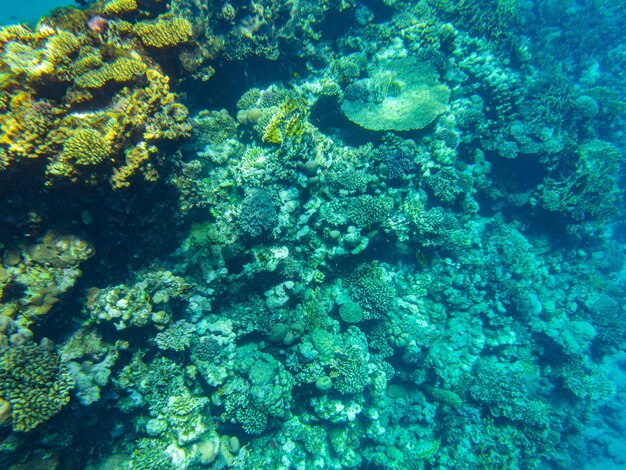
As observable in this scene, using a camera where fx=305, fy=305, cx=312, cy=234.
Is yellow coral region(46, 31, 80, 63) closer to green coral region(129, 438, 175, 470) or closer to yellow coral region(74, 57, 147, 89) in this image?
yellow coral region(74, 57, 147, 89)

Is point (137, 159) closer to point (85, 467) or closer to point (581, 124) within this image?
point (85, 467)

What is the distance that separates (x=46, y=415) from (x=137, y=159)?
10.8ft

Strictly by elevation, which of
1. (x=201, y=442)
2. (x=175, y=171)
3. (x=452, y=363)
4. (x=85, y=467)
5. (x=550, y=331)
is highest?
(x=175, y=171)

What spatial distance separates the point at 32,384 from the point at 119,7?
5579 millimetres

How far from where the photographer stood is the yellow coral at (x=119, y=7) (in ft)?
15.9

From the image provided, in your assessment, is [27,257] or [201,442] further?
[201,442]

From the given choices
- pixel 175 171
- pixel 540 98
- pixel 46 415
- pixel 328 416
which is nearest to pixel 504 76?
pixel 540 98

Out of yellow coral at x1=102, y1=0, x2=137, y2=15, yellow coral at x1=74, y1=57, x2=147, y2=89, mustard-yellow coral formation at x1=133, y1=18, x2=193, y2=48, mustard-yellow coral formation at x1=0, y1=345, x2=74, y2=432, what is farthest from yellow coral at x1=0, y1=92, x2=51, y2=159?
mustard-yellow coral formation at x1=0, y1=345, x2=74, y2=432

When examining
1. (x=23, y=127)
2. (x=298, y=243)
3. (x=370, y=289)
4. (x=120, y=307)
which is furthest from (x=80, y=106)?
(x=370, y=289)

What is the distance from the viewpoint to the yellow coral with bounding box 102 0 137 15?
4.83m

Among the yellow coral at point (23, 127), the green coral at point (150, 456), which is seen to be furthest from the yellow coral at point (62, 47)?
the green coral at point (150, 456)

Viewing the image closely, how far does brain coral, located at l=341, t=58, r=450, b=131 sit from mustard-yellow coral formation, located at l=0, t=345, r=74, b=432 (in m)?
7.17

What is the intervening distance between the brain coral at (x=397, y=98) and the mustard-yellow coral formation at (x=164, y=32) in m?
3.88

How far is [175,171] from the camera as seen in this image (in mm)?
5293
